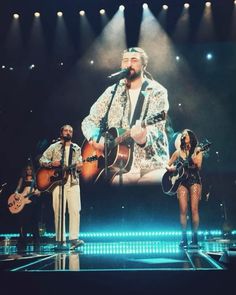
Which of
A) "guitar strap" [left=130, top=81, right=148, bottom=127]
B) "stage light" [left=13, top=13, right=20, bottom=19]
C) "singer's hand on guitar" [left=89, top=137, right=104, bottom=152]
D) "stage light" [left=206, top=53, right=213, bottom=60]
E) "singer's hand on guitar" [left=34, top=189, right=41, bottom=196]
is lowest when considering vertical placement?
"singer's hand on guitar" [left=34, top=189, right=41, bottom=196]

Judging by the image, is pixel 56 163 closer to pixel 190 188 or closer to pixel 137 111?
pixel 137 111

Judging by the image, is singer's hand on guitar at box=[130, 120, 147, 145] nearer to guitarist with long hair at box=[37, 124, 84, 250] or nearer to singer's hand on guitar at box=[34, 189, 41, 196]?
guitarist with long hair at box=[37, 124, 84, 250]

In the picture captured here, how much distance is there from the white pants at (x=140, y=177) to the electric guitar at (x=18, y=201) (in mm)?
1745

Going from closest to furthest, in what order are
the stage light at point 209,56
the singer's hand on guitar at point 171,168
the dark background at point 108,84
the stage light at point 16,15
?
1. the singer's hand on guitar at point 171,168
2. the dark background at point 108,84
3. the stage light at point 209,56
4. the stage light at point 16,15

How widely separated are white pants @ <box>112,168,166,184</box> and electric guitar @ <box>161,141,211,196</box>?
14 centimetres

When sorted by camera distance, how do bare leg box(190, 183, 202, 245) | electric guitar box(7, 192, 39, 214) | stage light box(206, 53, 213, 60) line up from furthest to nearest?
stage light box(206, 53, 213, 60)
electric guitar box(7, 192, 39, 214)
bare leg box(190, 183, 202, 245)

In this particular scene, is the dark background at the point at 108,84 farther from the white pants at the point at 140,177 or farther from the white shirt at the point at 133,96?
the white shirt at the point at 133,96

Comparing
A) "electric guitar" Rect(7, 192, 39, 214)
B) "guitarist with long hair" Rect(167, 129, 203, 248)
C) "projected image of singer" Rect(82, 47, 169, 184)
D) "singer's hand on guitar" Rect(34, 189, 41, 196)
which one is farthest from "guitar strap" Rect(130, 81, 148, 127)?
"electric guitar" Rect(7, 192, 39, 214)

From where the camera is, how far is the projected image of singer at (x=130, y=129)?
6.48 meters

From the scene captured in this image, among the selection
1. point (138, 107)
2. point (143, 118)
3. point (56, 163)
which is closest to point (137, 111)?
point (138, 107)

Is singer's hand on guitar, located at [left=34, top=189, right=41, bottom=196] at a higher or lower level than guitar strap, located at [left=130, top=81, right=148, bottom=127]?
lower

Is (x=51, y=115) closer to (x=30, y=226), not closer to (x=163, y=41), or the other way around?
(x=30, y=226)

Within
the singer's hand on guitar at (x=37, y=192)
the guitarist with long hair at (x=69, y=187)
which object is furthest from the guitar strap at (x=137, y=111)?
the singer's hand on guitar at (x=37, y=192)

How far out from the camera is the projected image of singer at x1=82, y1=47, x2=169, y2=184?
6477 millimetres
